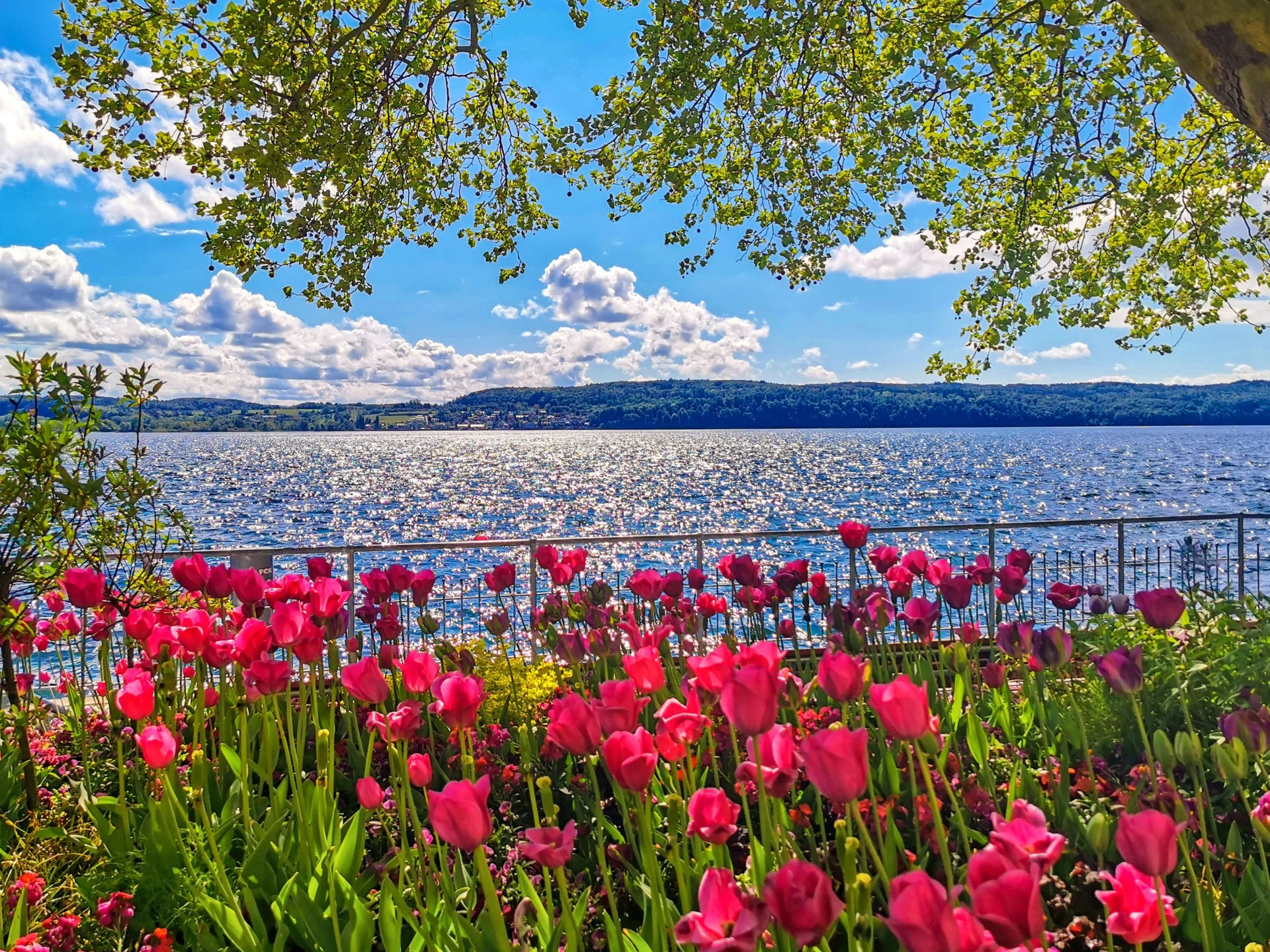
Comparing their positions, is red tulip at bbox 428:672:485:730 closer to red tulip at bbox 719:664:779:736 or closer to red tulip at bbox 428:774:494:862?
red tulip at bbox 428:774:494:862

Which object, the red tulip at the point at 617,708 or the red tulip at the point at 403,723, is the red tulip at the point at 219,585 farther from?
Answer: the red tulip at the point at 617,708

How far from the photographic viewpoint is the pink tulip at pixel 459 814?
5.59 feet

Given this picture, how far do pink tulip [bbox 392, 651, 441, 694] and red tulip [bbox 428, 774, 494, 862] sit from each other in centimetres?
84

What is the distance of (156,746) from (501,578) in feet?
7.47

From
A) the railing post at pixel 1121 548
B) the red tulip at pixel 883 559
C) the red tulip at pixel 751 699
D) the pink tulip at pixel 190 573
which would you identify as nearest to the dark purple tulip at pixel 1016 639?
the red tulip at pixel 883 559

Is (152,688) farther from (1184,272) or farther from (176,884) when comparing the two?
(1184,272)

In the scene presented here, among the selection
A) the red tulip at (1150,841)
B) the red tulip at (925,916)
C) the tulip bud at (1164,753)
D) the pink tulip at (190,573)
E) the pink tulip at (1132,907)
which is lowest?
the tulip bud at (1164,753)

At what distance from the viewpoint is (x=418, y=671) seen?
2580 mm

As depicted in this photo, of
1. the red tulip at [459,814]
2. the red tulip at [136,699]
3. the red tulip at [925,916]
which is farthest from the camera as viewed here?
the red tulip at [136,699]

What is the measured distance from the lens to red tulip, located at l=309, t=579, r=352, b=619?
11.0ft

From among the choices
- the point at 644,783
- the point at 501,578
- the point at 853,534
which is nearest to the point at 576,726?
the point at 644,783

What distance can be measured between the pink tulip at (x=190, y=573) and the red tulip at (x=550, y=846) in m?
2.63

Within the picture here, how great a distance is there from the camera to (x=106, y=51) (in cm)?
660

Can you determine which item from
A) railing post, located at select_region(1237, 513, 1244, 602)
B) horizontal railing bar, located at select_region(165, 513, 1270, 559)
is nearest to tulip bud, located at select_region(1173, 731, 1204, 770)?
horizontal railing bar, located at select_region(165, 513, 1270, 559)
